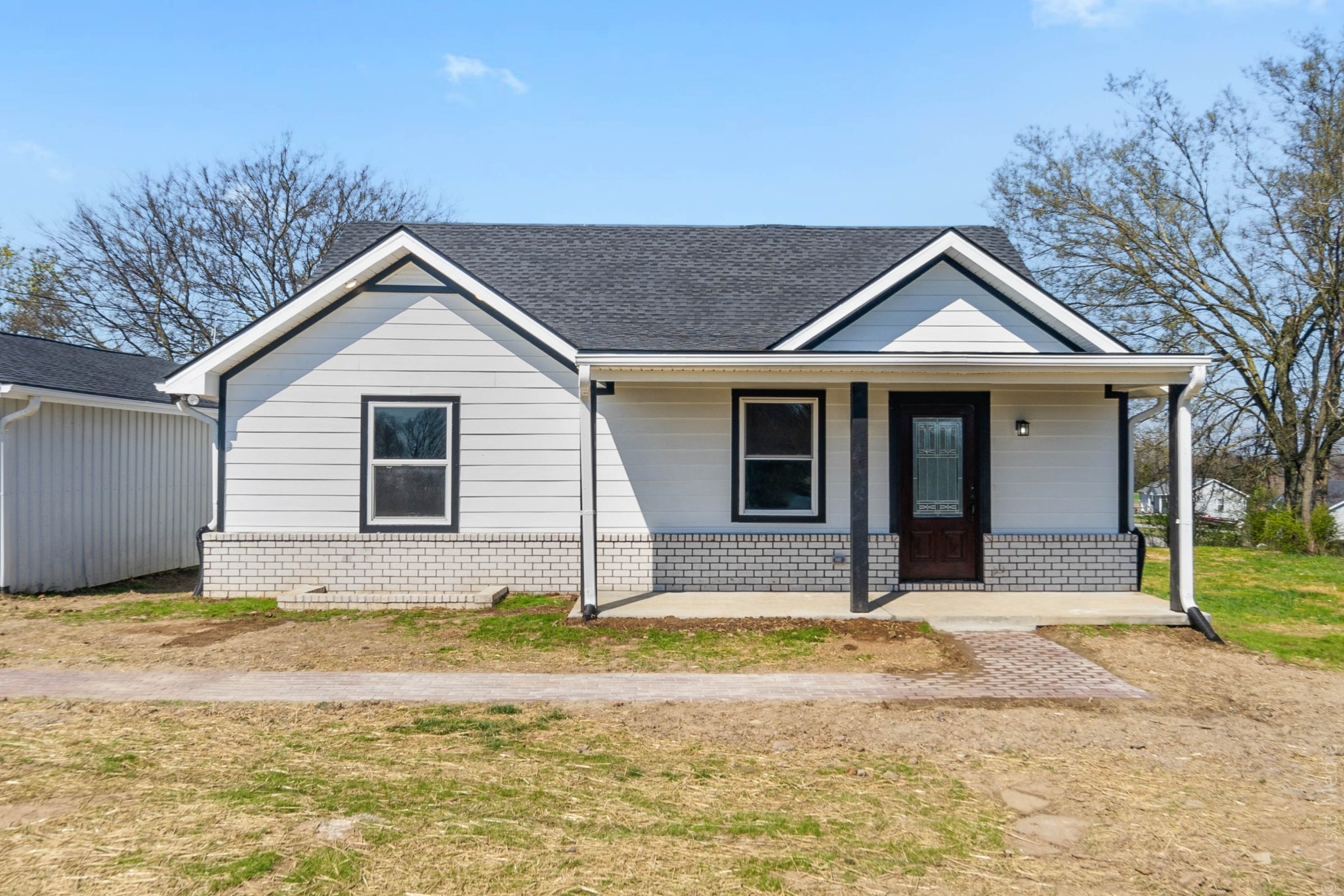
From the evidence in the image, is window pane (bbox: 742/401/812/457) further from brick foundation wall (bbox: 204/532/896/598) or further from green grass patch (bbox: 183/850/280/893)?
green grass patch (bbox: 183/850/280/893)

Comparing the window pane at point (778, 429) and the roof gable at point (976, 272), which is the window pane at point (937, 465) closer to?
the window pane at point (778, 429)

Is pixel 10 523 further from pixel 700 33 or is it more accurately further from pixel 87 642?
pixel 700 33

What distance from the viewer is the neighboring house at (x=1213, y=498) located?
71.2ft

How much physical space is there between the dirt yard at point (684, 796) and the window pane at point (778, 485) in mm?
4503

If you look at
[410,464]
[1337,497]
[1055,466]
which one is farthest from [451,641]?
[1337,497]

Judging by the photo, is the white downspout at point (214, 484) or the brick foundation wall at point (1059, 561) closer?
the brick foundation wall at point (1059, 561)

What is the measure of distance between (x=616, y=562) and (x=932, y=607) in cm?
390

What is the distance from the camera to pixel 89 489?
11.8 m

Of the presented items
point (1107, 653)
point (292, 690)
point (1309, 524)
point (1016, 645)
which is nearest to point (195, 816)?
point (292, 690)

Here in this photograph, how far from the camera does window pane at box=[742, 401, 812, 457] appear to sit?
1045 centimetres

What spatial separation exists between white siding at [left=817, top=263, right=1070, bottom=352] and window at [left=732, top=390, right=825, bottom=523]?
0.95m

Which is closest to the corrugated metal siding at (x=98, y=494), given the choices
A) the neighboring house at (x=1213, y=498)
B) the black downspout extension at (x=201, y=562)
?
the black downspout extension at (x=201, y=562)

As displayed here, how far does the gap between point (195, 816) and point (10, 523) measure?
932 centimetres

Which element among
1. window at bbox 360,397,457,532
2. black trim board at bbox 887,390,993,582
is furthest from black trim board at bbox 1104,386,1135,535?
window at bbox 360,397,457,532
